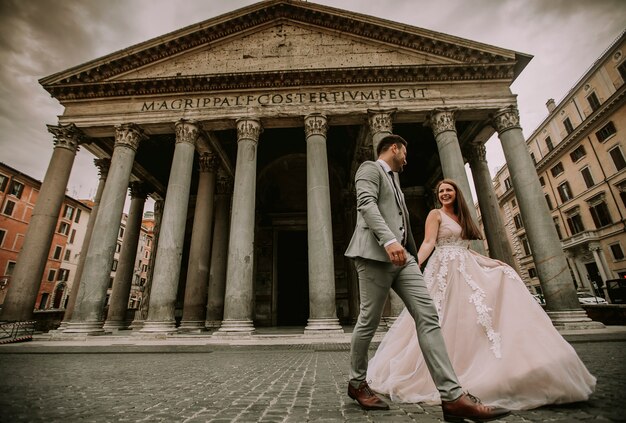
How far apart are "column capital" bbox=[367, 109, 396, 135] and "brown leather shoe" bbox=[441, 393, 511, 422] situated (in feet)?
33.6

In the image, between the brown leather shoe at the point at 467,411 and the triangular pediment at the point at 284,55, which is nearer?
the brown leather shoe at the point at 467,411

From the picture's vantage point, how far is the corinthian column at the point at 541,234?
9.27 m

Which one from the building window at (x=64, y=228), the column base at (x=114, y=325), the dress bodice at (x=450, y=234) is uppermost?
the building window at (x=64, y=228)

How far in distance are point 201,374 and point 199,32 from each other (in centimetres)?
1352

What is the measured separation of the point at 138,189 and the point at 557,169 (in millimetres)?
36505

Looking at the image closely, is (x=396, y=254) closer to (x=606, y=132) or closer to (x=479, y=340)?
(x=479, y=340)

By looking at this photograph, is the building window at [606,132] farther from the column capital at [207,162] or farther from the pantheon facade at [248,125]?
the column capital at [207,162]

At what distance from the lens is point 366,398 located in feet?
7.68

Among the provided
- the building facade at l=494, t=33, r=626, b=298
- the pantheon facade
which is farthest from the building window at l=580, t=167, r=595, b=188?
the pantheon facade

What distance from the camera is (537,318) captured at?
266 centimetres

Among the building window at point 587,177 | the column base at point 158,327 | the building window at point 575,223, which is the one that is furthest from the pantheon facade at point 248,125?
the building window at point 575,223

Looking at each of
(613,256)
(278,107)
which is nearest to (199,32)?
(278,107)

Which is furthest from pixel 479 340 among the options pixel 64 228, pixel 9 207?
pixel 64 228

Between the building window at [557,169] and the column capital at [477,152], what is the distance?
2200 centimetres
